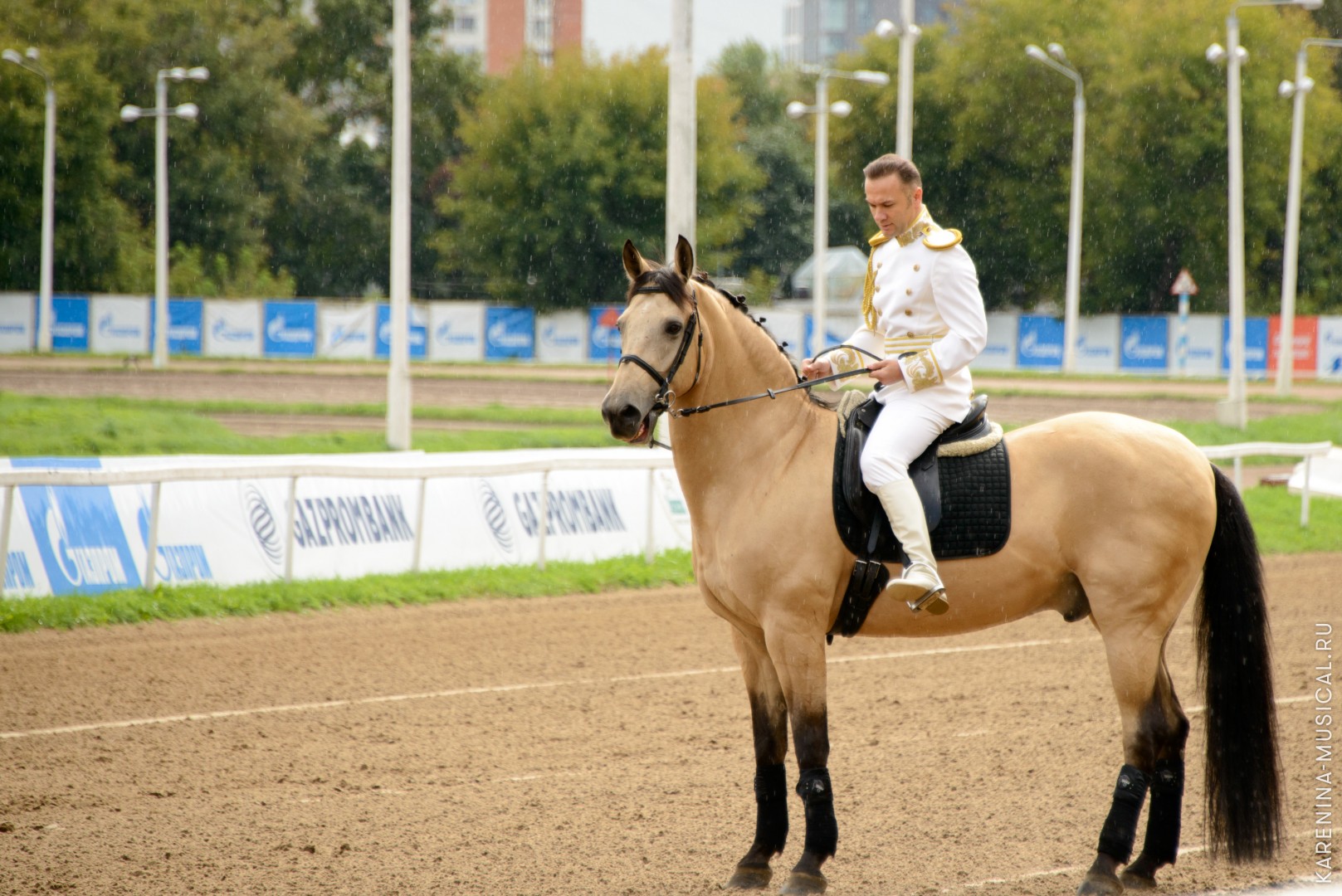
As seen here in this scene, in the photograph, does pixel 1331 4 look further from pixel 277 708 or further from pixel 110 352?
pixel 277 708

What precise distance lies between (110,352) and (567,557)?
3404 centimetres

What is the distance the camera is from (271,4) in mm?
60906

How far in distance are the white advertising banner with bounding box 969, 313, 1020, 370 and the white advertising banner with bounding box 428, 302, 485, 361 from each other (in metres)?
16.4

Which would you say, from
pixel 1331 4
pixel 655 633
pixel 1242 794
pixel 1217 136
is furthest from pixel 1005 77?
pixel 1242 794

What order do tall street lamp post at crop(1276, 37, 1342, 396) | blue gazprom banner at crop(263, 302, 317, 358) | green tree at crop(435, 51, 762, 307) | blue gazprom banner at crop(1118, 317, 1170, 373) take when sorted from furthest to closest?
green tree at crop(435, 51, 762, 307)
blue gazprom banner at crop(263, 302, 317, 358)
blue gazprom banner at crop(1118, 317, 1170, 373)
tall street lamp post at crop(1276, 37, 1342, 396)

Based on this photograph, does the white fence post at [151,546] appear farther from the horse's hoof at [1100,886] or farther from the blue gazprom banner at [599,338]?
the blue gazprom banner at [599,338]

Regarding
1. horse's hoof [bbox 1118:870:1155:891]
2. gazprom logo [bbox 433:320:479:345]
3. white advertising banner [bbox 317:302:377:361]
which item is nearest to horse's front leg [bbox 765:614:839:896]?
horse's hoof [bbox 1118:870:1155:891]

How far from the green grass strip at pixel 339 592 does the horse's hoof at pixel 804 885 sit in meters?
6.64

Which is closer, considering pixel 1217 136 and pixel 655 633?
pixel 655 633

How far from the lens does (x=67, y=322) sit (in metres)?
42.8

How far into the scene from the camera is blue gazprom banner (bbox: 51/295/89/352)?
42688 mm

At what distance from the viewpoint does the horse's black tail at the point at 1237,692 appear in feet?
17.2

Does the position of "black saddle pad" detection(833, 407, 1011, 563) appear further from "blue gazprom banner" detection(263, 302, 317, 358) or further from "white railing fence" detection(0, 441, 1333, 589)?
"blue gazprom banner" detection(263, 302, 317, 358)

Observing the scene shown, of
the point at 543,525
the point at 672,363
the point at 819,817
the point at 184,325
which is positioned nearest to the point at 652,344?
the point at 672,363
